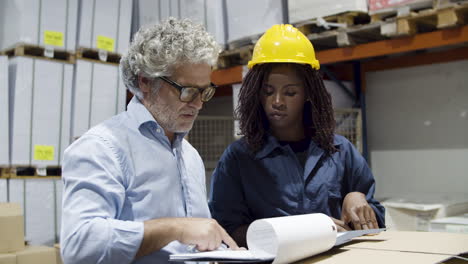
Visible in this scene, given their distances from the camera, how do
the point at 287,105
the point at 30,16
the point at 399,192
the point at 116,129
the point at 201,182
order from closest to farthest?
the point at 116,129
the point at 201,182
the point at 287,105
the point at 30,16
the point at 399,192

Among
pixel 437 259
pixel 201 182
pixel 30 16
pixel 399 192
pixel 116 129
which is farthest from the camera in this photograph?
pixel 399 192

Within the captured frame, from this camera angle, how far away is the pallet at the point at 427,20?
4.25 m

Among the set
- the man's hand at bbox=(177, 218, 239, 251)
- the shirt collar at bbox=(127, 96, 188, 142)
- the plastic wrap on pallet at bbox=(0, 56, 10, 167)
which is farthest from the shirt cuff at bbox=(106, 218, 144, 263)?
the plastic wrap on pallet at bbox=(0, 56, 10, 167)

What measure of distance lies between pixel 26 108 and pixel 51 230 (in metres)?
1.30

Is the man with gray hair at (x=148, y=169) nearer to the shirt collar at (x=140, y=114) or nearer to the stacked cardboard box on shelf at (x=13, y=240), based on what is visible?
the shirt collar at (x=140, y=114)

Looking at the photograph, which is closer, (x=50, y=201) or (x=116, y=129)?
(x=116, y=129)

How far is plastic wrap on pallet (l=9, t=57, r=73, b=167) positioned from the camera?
16.9ft

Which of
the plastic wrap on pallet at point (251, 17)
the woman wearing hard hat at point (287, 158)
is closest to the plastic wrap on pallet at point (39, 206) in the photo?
the plastic wrap on pallet at point (251, 17)

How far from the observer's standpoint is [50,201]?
17.5 ft

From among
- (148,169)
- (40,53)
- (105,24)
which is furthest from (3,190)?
(148,169)

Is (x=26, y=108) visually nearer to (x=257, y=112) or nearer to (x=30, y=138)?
(x=30, y=138)

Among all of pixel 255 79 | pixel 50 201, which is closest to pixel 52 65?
pixel 50 201

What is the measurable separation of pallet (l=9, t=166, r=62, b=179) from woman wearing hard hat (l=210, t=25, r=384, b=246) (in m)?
3.33

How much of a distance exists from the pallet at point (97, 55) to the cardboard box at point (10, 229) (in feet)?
6.76
